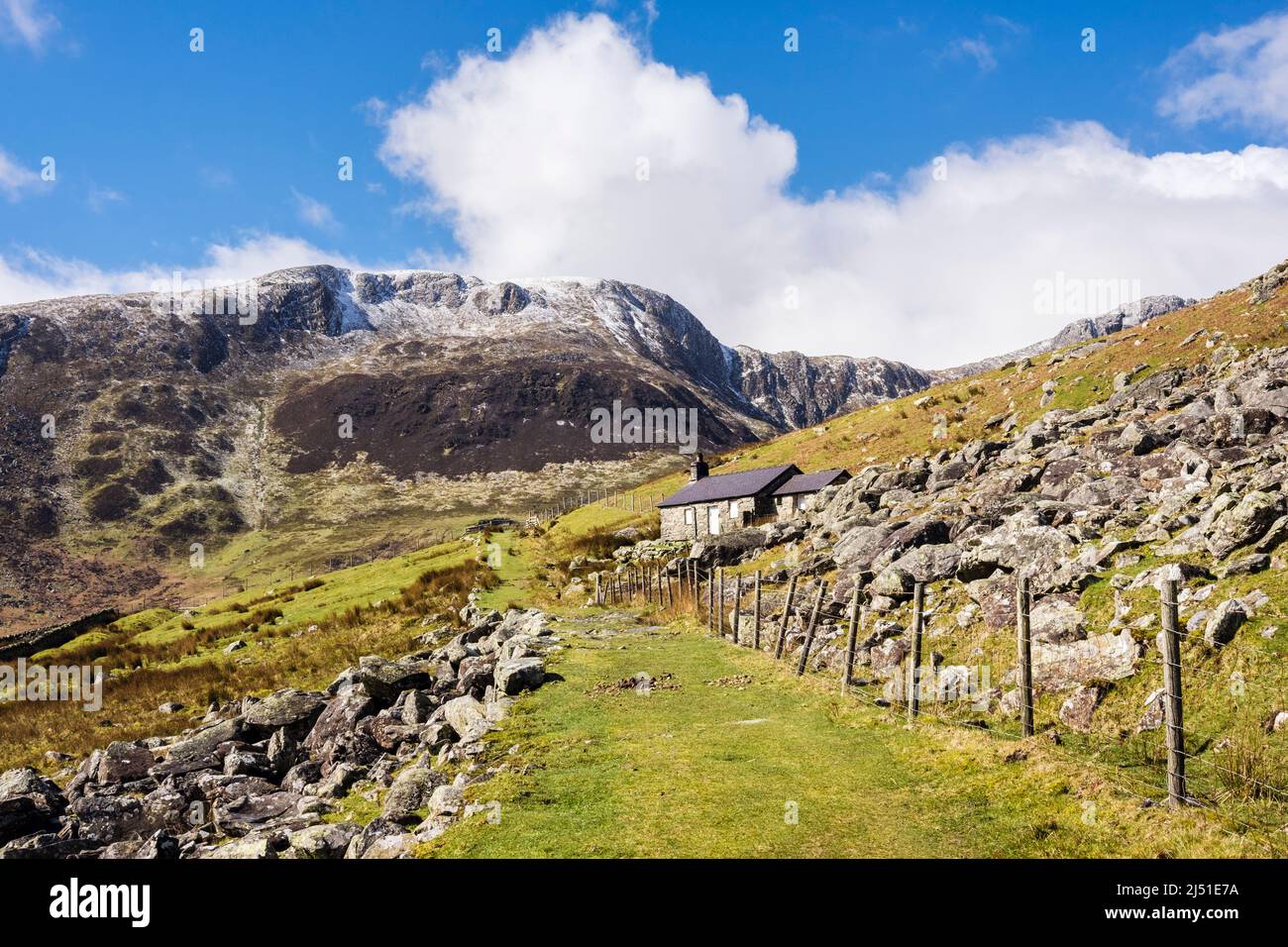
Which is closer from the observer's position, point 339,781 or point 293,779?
point 339,781

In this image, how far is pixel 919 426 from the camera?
68.8 metres

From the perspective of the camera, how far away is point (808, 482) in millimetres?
62469

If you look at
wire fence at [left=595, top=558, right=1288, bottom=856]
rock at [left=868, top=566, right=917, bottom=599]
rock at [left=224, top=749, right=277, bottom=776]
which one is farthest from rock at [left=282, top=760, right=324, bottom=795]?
rock at [left=868, top=566, right=917, bottom=599]

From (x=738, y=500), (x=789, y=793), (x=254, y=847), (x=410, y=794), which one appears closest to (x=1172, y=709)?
(x=789, y=793)

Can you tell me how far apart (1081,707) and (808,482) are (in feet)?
159

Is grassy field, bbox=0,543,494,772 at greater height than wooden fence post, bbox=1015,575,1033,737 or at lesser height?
lesser

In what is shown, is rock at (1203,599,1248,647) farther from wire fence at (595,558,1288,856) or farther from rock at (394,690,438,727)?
rock at (394,690,438,727)

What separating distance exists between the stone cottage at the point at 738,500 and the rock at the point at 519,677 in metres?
40.3

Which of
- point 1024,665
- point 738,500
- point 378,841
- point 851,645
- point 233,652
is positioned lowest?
point 233,652

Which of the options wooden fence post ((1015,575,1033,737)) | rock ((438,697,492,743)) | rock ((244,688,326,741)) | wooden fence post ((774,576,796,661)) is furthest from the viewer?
wooden fence post ((774,576,796,661))

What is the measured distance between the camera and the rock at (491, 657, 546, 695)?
21484mm

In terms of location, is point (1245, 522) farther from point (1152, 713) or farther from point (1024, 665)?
point (1024, 665)
